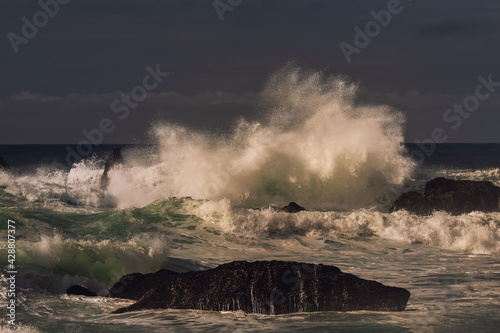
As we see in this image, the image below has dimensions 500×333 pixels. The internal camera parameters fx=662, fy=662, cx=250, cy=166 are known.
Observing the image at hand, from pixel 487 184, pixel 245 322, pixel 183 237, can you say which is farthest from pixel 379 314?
pixel 487 184

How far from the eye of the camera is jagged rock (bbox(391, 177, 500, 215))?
83.0ft

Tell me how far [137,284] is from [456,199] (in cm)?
1787

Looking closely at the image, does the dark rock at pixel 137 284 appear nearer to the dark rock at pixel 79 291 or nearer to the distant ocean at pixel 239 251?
the distant ocean at pixel 239 251

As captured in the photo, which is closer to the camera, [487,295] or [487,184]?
[487,295]

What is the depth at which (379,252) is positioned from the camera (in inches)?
704

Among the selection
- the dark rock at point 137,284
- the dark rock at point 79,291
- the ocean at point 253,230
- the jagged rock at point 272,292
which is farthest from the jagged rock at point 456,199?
the dark rock at point 79,291

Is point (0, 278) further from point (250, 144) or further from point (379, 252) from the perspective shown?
point (250, 144)

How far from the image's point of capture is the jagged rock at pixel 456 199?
83.0 ft

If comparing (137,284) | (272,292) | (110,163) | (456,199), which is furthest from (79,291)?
(110,163)

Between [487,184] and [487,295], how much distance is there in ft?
53.8

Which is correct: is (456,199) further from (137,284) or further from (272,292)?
(137,284)

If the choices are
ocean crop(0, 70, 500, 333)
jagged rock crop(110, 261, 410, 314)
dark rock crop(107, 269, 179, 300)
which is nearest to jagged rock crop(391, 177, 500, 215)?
ocean crop(0, 70, 500, 333)

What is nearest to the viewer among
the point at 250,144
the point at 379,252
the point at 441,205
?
the point at 379,252

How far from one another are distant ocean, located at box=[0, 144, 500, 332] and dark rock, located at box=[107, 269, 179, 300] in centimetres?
24
